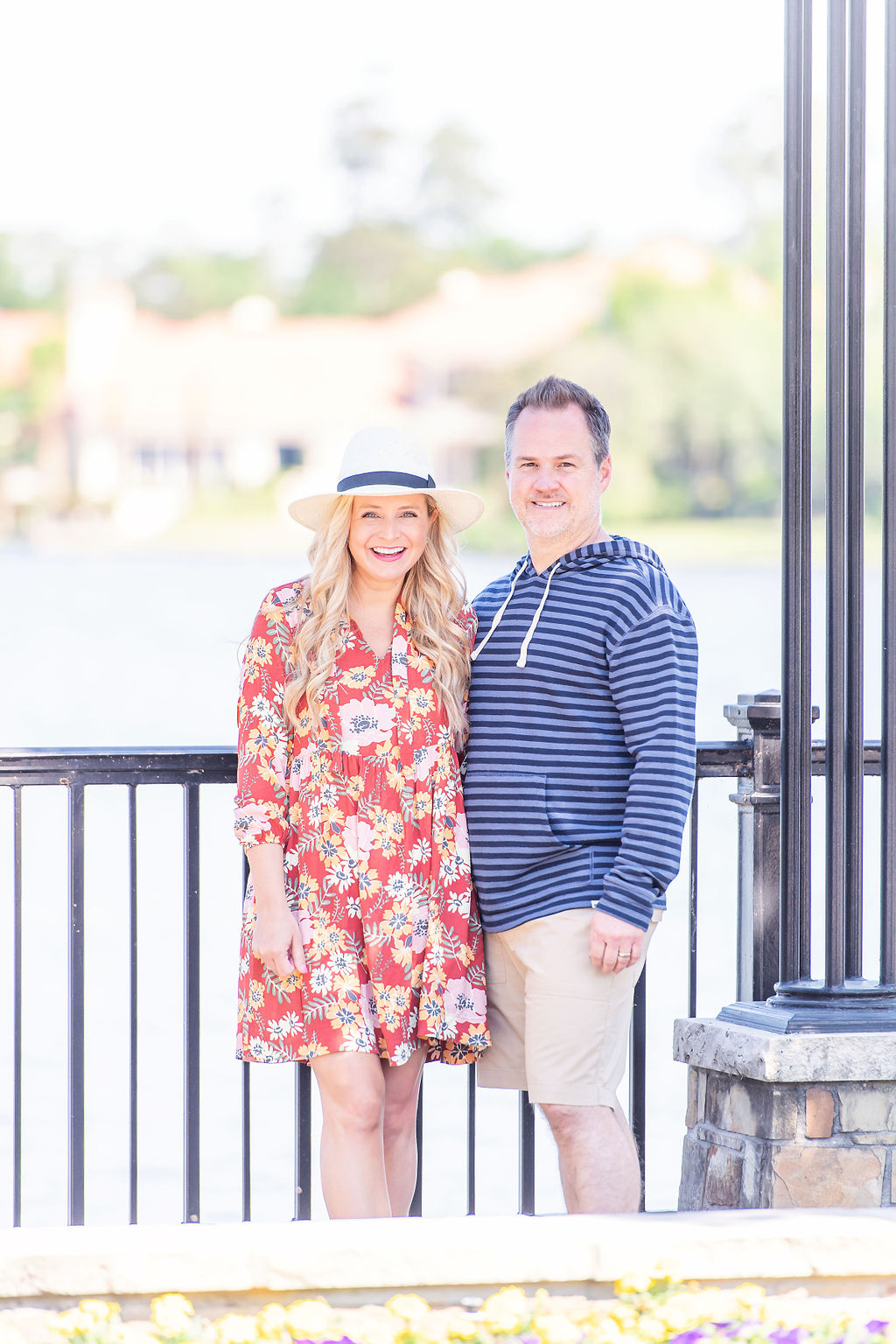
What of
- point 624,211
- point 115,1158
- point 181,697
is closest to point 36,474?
point 181,697

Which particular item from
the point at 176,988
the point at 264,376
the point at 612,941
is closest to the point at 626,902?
the point at 612,941

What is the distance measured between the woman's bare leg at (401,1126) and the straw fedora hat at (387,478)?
1.00 m

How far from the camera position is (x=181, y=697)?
1207 inches

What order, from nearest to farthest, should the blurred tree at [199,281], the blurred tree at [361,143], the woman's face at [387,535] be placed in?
the woman's face at [387,535] < the blurred tree at [199,281] < the blurred tree at [361,143]

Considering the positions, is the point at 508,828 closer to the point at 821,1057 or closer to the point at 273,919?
the point at 273,919

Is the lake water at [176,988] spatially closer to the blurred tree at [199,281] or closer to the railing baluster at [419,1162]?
the railing baluster at [419,1162]

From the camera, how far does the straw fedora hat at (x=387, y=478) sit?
2.92 meters

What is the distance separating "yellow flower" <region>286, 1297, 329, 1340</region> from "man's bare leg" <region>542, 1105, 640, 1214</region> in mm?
817

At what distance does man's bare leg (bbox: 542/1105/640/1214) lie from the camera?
281 centimetres

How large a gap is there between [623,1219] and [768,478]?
40384 millimetres

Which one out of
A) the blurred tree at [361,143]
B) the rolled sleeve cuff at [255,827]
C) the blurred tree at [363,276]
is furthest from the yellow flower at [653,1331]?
the blurred tree at [361,143]

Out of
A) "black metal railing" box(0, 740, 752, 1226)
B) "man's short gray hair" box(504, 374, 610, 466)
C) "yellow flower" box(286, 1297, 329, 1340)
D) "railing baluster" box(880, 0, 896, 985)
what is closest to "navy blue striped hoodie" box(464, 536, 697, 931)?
"man's short gray hair" box(504, 374, 610, 466)

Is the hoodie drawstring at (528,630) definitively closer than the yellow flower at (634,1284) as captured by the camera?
No

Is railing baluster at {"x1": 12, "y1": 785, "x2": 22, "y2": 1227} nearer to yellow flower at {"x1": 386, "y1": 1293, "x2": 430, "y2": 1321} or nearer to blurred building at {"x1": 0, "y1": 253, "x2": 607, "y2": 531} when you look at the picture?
yellow flower at {"x1": 386, "y1": 1293, "x2": 430, "y2": 1321}
